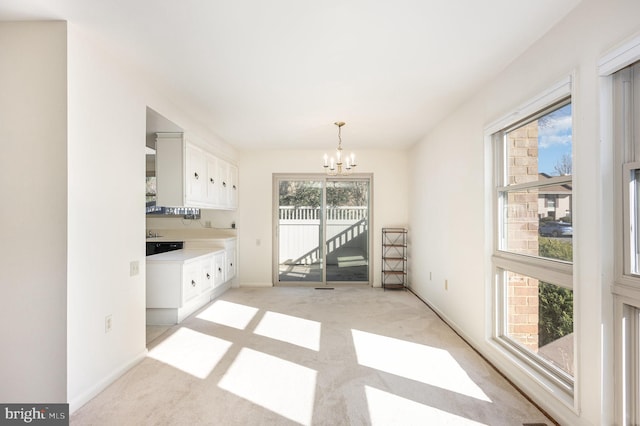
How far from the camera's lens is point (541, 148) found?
226cm

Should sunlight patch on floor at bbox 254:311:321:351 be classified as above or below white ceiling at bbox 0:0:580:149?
below

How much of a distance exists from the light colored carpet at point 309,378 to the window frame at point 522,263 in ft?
0.75

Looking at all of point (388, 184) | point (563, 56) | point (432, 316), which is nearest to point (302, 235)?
point (388, 184)

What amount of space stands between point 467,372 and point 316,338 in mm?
1426

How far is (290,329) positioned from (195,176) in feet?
7.64

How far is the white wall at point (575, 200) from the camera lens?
1.61 m

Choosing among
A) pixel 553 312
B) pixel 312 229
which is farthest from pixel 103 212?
pixel 312 229

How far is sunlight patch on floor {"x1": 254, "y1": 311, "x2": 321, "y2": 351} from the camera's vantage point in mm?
3098

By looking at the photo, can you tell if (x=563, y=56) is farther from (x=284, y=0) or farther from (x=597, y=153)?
(x=284, y=0)

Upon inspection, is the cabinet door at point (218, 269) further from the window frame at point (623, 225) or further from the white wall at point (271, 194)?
the window frame at point (623, 225)

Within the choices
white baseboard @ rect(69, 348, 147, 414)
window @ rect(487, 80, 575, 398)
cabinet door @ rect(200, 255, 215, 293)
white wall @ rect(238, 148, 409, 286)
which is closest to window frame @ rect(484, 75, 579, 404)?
window @ rect(487, 80, 575, 398)

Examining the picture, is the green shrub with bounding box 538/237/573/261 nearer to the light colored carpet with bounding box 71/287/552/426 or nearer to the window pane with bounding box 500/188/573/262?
the window pane with bounding box 500/188/573/262

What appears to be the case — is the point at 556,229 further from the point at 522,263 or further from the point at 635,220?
the point at 635,220

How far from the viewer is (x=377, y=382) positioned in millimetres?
2332
